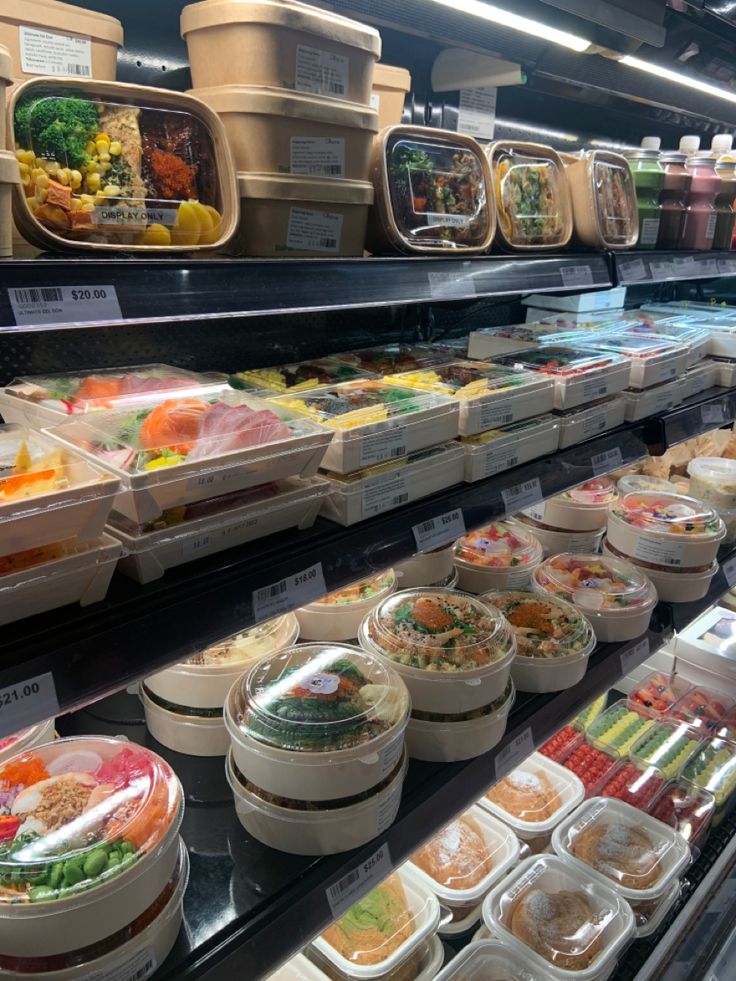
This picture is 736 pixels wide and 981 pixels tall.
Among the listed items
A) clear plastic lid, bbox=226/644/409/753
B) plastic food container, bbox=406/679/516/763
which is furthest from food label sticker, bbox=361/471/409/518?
plastic food container, bbox=406/679/516/763

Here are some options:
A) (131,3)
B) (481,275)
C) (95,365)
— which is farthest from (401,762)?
(131,3)

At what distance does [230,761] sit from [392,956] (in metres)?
0.66

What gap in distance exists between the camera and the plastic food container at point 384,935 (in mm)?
1513

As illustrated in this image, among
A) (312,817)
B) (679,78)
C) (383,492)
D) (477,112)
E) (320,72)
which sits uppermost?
(679,78)

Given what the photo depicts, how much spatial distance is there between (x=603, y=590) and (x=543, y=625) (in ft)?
0.89

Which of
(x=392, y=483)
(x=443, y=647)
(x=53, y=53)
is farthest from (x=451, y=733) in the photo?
(x=53, y=53)

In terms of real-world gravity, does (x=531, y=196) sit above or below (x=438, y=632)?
above

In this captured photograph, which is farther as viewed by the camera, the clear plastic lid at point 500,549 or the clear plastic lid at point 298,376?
the clear plastic lid at point 500,549

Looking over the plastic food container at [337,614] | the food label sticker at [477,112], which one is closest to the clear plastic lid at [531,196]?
the food label sticker at [477,112]

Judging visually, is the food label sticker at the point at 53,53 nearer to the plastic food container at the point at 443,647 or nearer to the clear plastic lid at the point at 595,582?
the plastic food container at the point at 443,647

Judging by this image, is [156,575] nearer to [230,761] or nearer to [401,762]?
[230,761]

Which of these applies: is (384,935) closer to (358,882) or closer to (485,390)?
(358,882)

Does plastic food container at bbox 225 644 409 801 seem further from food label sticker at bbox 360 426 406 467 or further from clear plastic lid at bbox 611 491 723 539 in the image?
clear plastic lid at bbox 611 491 723 539

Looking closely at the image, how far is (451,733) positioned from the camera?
1.36 metres
